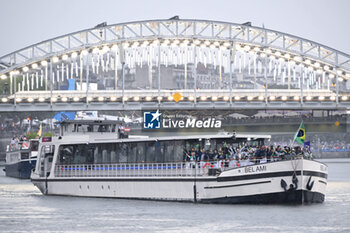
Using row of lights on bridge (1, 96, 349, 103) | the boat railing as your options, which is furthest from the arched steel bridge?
the boat railing

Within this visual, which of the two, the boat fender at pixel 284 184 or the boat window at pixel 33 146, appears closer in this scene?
the boat fender at pixel 284 184

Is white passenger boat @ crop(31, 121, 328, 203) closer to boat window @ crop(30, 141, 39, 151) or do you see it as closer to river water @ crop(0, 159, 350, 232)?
river water @ crop(0, 159, 350, 232)

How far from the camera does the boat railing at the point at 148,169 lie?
134 feet

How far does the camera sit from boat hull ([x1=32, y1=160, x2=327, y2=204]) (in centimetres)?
3850

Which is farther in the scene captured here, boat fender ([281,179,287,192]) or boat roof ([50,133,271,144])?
boat roof ([50,133,271,144])

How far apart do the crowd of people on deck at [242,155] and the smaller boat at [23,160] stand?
97.3 ft

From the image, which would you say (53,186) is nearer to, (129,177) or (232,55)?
(129,177)

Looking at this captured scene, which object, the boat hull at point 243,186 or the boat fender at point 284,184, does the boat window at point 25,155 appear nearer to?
the boat hull at point 243,186

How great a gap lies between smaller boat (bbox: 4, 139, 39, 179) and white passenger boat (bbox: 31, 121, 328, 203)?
20.1 meters

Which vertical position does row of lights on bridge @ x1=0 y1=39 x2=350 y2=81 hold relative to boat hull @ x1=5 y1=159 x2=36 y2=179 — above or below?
above

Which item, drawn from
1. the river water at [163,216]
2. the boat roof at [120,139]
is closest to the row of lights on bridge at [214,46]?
the boat roof at [120,139]

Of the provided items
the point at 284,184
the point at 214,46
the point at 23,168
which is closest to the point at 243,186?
the point at 284,184

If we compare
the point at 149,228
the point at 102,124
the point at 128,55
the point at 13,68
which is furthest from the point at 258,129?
the point at 149,228

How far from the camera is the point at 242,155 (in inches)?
1626
